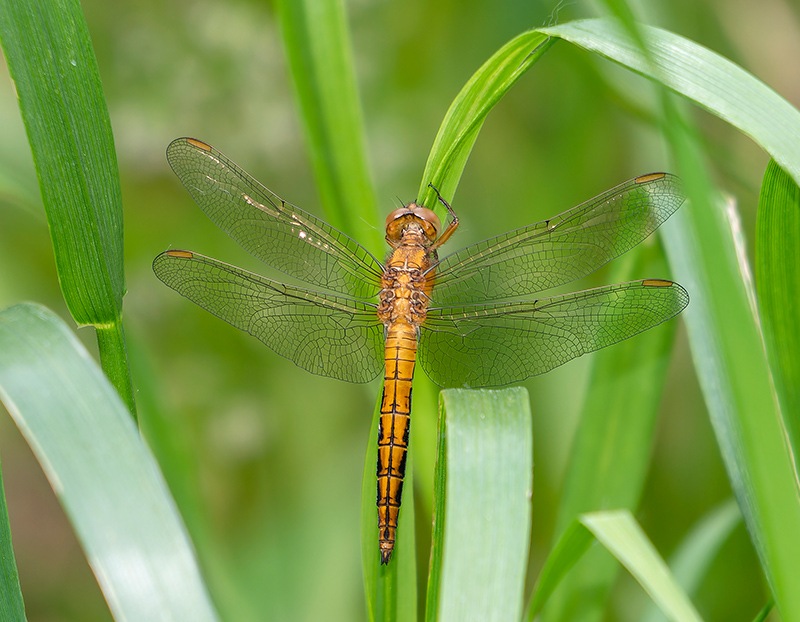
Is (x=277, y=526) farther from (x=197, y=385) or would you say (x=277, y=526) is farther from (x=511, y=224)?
(x=511, y=224)

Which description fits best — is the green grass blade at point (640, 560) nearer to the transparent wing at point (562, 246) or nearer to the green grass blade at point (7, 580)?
the transparent wing at point (562, 246)

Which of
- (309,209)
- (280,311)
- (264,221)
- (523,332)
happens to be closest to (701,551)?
(523,332)

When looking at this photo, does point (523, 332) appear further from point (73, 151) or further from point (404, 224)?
point (73, 151)

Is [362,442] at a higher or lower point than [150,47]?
lower

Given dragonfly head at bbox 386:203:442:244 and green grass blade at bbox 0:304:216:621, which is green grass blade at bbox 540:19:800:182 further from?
green grass blade at bbox 0:304:216:621

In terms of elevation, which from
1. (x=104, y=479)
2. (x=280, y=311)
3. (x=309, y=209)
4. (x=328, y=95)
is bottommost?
(x=104, y=479)

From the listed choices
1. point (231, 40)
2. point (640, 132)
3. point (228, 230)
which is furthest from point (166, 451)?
point (640, 132)

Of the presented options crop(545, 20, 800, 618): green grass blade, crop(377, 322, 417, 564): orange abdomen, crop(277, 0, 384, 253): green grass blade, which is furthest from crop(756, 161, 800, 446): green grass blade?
crop(277, 0, 384, 253): green grass blade
